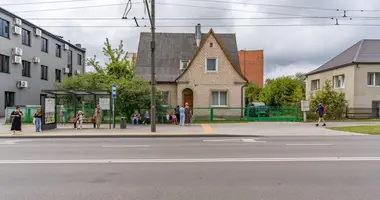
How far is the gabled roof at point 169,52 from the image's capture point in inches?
1187

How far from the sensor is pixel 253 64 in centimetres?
7219

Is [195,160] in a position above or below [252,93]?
below

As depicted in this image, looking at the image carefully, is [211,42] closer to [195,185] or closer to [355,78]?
[355,78]

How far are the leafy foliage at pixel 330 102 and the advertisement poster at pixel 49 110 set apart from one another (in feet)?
62.3

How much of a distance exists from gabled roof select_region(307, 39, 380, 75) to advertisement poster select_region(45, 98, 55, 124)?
2456cm

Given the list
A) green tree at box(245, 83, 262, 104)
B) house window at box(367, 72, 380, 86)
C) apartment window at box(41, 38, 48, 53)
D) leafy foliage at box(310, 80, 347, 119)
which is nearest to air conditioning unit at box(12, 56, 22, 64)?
apartment window at box(41, 38, 48, 53)

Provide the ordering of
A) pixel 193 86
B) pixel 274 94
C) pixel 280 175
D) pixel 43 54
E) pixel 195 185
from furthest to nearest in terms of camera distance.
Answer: pixel 274 94, pixel 43 54, pixel 193 86, pixel 280 175, pixel 195 185

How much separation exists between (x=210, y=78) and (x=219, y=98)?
1.90 m

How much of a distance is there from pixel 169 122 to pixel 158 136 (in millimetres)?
7503

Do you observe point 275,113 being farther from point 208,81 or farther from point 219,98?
point 208,81

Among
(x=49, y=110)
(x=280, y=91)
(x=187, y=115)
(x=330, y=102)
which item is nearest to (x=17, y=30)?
(x=49, y=110)

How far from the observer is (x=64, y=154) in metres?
10.5

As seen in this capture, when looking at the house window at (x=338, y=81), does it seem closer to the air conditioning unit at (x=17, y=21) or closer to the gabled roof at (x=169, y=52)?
the gabled roof at (x=169, y=52)

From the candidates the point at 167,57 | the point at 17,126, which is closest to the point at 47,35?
the point at 167,57
